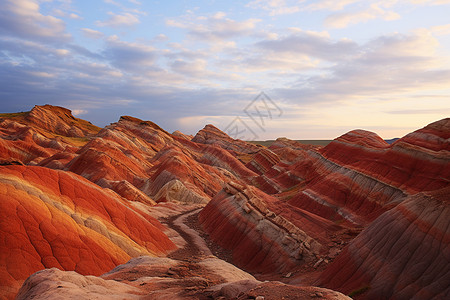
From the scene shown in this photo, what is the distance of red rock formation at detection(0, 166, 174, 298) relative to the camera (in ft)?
71.3

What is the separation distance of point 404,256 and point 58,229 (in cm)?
2466

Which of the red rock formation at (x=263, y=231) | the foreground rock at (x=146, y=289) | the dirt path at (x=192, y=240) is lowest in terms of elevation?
the dirt path at (x=192, y=240)

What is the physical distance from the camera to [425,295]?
61.1 feet

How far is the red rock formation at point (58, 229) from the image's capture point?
21719mm

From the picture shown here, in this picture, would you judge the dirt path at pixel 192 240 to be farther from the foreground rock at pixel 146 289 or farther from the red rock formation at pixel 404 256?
the red rock formation at pixel 404 256

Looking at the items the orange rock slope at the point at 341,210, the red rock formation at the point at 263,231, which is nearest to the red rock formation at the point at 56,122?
the orange rock slope at the point at 341,210

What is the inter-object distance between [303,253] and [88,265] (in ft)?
66.4

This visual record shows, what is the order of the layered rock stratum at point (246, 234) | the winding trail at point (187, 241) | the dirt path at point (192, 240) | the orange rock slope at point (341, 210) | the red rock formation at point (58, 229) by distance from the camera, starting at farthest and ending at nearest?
1. the dirt path at point (192, 240)
2. the winding trail at point (187, 241)
3. the orange rock slope at point (341, 210)
4. the red rock formation at point (58, 229)
5. the layered rock stratum at point (246, 234)

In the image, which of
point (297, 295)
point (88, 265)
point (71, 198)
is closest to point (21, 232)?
point (88, 265)

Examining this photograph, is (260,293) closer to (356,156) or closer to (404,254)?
(404,254)

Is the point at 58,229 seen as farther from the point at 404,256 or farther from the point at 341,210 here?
the point at 341,210

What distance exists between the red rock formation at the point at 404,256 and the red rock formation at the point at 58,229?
1813 cm

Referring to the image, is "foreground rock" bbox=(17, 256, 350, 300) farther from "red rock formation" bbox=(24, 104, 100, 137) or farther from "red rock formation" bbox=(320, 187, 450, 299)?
"red rock formation" bbox=(24, 104, 100, 137)

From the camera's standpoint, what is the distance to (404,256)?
2120cm
